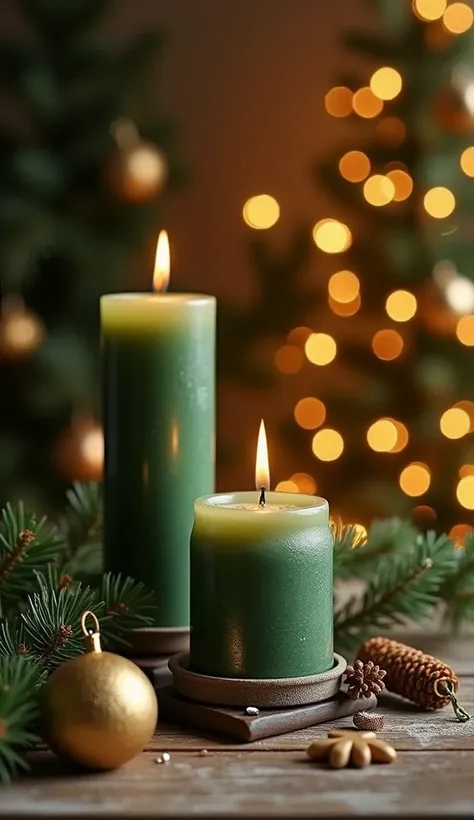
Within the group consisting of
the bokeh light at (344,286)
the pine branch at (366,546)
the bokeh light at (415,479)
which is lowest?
the bokeh light at (415,479)

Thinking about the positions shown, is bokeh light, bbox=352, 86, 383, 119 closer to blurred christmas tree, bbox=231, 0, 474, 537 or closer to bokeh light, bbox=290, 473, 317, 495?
blurred christmas tree, bbox=231, 0, 474, 537

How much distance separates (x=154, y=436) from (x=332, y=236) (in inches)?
54.9

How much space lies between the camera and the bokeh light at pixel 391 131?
2199 millimetres

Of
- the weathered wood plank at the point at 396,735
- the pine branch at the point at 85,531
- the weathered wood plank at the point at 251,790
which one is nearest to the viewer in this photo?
the weathered wood plank at the point at 251,790

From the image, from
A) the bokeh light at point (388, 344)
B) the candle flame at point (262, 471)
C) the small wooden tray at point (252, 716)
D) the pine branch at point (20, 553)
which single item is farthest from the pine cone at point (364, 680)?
the bokeh light at point (388, 344)

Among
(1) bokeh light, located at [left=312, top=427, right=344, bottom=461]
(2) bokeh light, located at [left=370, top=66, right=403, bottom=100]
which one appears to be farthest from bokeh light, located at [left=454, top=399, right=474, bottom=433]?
(2) bokeh light, located at [left=370, top=66, right=403, bottom=100]

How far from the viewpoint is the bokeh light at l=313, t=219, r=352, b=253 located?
2.27 meters

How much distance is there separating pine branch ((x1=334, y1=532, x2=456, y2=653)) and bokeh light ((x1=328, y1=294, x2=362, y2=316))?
1.29m

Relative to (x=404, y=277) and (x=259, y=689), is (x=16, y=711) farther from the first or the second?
(x=404, y=277)

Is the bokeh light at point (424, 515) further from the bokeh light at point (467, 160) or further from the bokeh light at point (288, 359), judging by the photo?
the bokeh light at point (467, 160)

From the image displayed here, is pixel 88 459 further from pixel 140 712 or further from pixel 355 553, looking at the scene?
pixel 140 712

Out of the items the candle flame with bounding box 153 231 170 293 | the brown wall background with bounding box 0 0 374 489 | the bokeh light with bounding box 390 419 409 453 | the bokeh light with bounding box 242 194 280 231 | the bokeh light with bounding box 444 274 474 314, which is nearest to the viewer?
the candle flame with bounding box 153 231 170 293

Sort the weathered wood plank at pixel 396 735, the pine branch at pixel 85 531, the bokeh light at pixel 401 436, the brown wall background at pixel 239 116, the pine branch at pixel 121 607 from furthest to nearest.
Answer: the brown wall background at pixel 239 116 → the bokeh light at pixel 401 436 → the pine branch at pixel 85 531 → the pine branch at pixel 121 607 → the weathered wood plank at pixel 396 735

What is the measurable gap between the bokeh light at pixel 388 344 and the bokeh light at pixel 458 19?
0.55 meters
